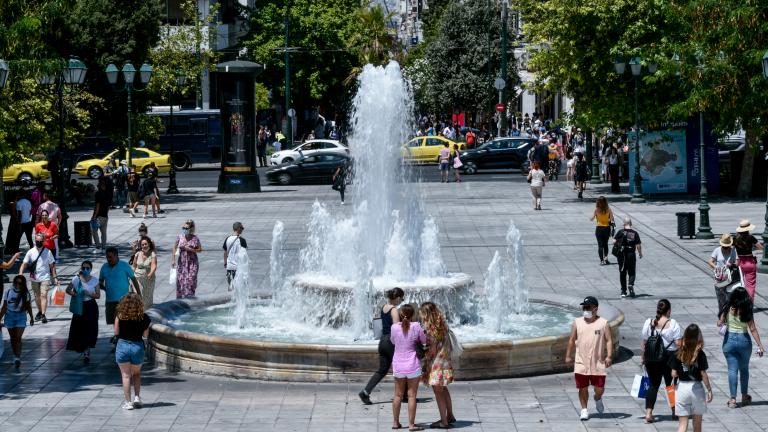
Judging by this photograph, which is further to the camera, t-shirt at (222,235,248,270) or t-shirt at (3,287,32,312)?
t-shirt at (222,235,248,270)

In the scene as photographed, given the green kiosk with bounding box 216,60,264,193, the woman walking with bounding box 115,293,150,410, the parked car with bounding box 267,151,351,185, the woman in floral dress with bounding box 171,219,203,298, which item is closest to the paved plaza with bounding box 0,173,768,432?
the woman walking with bounding box 115,293,150,410

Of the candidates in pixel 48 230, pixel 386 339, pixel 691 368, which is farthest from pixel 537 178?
pixel 691 368

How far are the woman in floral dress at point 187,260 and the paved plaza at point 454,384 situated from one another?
1533mm

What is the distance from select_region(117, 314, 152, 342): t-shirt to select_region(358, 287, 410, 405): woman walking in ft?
8.27

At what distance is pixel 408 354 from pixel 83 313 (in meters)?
5.75

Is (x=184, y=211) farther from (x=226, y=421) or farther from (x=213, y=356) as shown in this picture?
(x=226, y=421)

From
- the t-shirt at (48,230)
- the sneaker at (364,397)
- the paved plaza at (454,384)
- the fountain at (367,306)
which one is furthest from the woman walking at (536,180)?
the sneaker at (364,397)

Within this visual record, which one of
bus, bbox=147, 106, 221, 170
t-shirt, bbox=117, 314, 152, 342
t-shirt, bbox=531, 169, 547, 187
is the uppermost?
bus, bbox=147, 106, 221, 170

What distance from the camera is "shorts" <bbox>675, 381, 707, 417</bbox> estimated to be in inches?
470

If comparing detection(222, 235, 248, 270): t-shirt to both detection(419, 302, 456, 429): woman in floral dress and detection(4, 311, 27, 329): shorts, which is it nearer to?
detection(4, 311, 27, 329): shorts

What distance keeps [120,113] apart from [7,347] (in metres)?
27.9

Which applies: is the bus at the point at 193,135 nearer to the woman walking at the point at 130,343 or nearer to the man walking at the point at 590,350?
the woman walking at the point at 130,343

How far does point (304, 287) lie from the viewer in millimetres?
17750

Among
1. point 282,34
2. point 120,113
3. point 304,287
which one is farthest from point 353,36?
point 304,287
